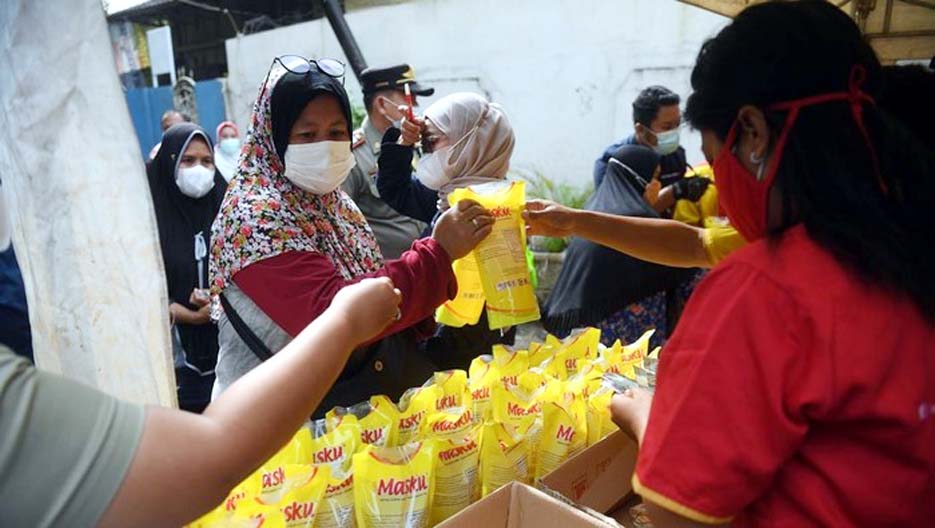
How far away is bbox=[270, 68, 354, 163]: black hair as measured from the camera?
1.66 metres

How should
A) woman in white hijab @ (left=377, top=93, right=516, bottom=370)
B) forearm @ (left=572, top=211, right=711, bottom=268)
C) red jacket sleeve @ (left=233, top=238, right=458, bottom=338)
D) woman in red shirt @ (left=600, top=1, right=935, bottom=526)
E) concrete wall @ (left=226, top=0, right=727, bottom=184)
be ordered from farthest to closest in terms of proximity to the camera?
concrete wall @ (left=226, top=0, right=727, bottom=184)
woman in white hijab @ (left=377, top=93, right=516, bottom=370)
forearm @ (left=572, top=211, right=711, bottom=268)
red jacket sleeve @ (left=233, top=238, right=458, bottom=338)
woman in red shirt @ (left=600, top=1, right=935, bottom=526)

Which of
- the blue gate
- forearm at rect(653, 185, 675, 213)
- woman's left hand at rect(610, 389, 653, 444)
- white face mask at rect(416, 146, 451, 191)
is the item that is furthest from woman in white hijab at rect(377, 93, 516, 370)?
the blue gate

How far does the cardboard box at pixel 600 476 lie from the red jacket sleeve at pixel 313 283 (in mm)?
496

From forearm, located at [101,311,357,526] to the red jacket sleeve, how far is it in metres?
0.67

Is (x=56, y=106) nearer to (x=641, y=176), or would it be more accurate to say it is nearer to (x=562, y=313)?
(x=562, y=313)

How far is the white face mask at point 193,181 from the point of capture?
319cm

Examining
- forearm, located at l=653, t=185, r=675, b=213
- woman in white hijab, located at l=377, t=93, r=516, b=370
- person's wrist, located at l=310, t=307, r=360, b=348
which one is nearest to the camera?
person's wrist, located at l=310, t=307, r=360, b=348

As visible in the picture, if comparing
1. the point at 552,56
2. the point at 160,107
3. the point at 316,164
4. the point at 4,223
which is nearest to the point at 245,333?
the point at 316,164

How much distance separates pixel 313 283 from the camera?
1511mm

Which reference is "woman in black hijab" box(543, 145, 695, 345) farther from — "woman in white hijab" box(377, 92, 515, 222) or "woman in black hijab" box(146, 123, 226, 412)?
"woman in black hijab" box(146, 123, 226, 412)

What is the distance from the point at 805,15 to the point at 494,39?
707 centimetres

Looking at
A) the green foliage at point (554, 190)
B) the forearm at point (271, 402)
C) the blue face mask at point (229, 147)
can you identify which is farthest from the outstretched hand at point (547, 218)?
the green foliage at point (554, 190)

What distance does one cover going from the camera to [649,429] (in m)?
0.87

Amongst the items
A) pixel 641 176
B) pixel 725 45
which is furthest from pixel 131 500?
pixel 641 176
